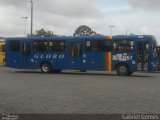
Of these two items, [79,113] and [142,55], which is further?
[142,55]

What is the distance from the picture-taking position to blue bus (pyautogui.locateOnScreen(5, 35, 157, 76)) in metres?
30.5

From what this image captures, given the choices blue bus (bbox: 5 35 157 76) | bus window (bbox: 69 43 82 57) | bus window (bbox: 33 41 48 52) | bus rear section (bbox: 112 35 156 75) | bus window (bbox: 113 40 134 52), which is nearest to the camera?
bus rear section (bbox: 112 35 156 75)

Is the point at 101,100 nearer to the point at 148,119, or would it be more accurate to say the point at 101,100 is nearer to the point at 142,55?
the point at 148,119

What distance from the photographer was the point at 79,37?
32.6 metres

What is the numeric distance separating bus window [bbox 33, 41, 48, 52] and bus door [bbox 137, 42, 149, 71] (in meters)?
7.30

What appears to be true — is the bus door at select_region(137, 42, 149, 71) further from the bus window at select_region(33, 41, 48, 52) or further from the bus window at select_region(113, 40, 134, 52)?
the bus window at select_region(33, 41, 48, 52)

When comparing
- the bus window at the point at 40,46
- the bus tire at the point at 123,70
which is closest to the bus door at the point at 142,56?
the bus tire at the point at 123,70

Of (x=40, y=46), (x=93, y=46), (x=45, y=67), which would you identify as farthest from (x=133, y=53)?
(x=40, y=46)

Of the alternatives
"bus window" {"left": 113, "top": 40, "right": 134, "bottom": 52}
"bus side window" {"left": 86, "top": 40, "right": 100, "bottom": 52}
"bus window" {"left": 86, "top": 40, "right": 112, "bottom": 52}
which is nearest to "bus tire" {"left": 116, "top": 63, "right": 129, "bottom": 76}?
"bus window" {"left": 113, "top": 40, "right": 134, "bottom": 52}

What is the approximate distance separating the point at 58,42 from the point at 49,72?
2418mm

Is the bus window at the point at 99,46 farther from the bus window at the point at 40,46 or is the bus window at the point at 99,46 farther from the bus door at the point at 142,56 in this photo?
the bus window at the point at 40,46

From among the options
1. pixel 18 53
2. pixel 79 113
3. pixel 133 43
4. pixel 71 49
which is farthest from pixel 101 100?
pixel 18 53

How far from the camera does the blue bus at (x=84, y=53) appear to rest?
30.5 metres

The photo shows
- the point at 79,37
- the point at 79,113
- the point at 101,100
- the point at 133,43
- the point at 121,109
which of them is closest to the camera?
the point at 79,113
